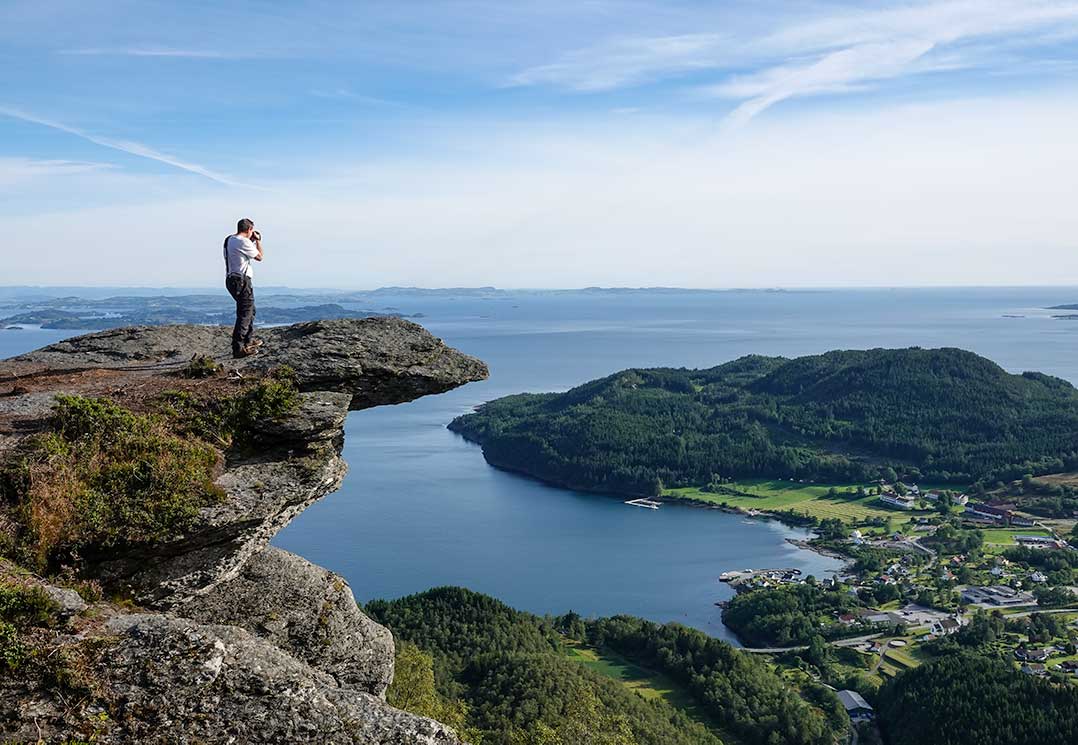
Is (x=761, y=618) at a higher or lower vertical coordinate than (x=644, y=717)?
lower

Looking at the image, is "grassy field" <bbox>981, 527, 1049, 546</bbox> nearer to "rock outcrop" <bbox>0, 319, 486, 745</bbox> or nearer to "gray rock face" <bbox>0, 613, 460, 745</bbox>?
"rock outcrop" <bbox>0, 319, 486, 745</bbox>

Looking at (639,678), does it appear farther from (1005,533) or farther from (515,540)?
(1005,533)

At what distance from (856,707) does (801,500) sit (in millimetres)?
45982

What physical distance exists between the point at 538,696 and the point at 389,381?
21251mm

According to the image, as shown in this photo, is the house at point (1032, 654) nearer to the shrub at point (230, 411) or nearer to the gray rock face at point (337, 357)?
the gray rock face at point (337, 357)

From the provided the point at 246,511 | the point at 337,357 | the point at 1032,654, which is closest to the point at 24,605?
the point at 246,511

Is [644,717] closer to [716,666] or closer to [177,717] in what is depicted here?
[716,666]

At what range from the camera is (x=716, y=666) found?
4066 centimetres

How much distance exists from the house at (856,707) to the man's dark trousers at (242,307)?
3729 cm

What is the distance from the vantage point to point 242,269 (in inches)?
482

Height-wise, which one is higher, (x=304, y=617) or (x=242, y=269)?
(x=242, y=269)

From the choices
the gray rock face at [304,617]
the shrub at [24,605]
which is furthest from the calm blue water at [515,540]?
the shrub at [24,605]

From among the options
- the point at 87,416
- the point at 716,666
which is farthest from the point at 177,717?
the point at 716,666

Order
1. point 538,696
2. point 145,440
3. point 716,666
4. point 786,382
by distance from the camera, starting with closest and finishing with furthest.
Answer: point 145,440 → point 538,696 → point 716,666 → point 786,382
